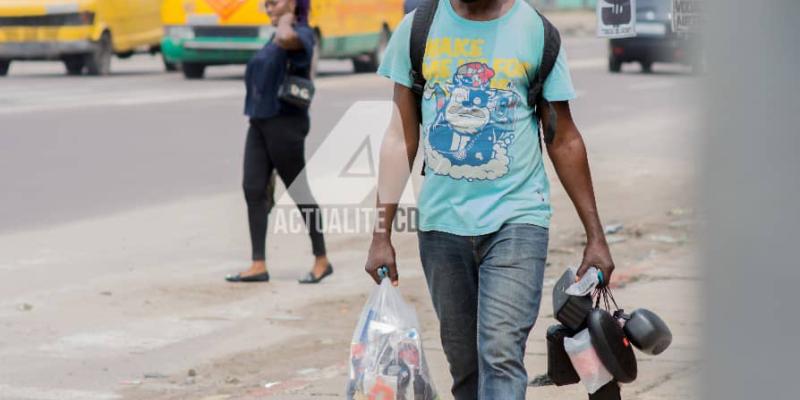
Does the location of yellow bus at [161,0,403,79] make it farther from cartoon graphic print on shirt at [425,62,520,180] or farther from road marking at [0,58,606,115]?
cartoon graphic print on shirt at [425,62,520,180]

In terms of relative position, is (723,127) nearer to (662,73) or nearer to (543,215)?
(543,215)

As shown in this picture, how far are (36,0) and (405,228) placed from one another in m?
15.1

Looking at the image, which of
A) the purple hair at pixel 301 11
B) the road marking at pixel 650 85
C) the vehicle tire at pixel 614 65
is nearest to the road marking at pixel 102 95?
the road marking at pixel 650 85

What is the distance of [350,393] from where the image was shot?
448 centimetres

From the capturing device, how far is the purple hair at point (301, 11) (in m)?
8.75

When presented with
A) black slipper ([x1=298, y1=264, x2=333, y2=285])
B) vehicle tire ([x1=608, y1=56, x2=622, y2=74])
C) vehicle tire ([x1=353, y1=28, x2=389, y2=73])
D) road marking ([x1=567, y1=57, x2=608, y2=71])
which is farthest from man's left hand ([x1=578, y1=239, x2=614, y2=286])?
road marking ([x1=567, y1=57, x2=608, y2=71])

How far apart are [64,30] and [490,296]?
2153cm

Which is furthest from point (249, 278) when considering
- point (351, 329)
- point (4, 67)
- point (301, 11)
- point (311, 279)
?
point (4, 67)

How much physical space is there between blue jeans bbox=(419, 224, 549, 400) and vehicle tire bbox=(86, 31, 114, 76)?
71.6 ft

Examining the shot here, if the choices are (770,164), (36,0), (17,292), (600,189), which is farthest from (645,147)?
(770,164)

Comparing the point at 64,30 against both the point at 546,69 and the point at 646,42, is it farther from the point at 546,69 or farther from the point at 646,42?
the point at 546,69

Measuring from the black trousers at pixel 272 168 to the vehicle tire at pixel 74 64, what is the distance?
17.8m

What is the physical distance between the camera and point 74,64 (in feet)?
86.7

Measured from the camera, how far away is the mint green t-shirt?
171 inches
